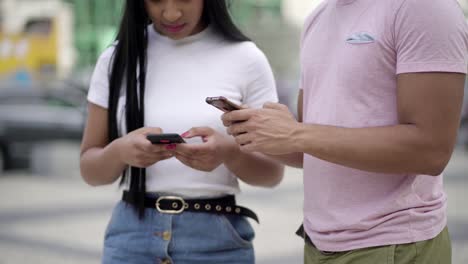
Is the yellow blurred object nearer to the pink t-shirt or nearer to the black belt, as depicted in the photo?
the black belt

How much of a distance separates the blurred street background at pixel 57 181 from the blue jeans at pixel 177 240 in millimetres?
258

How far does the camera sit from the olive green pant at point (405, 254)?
1.77m

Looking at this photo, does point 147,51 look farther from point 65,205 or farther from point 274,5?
point 274,5

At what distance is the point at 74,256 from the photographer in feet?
21.5

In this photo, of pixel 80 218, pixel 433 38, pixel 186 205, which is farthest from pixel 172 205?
pixel 80 218

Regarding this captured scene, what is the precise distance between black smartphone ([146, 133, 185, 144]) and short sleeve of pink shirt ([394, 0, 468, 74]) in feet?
2.15

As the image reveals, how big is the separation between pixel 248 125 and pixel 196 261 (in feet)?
2.26

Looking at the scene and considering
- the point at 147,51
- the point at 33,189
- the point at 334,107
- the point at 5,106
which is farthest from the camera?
the point at 5,106

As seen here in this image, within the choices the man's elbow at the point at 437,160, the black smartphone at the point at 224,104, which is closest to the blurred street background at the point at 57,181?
the black smartphone at the point at 224,104

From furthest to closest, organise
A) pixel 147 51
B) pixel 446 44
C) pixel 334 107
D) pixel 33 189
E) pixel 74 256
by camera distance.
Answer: pixel 33 189 → pixel 74 256 → pixel 147 51 → pixel 334 107 → pixel 446 44

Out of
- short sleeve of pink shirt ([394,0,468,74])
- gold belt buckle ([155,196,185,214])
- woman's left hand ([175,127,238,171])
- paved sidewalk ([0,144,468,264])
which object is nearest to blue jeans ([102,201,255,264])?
gold belt buckle ([155,196,185,214])

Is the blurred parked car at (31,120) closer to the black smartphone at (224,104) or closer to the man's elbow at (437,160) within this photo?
the black smartphone at (224,104)

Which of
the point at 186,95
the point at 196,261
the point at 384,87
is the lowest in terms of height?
the point at 196,261

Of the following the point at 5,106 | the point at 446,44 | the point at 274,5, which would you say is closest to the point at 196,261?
the point at 446,44
